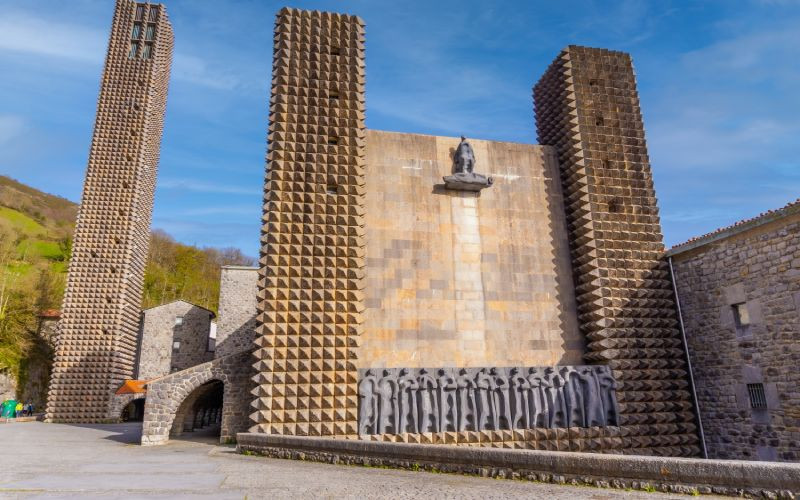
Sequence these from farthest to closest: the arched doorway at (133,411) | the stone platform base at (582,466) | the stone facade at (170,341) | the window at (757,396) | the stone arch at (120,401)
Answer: the stone facade at (170,341) < the arched doorway at (133,411) < the stone arch at (120,401) < the window at (757,396) < the stone platform base at (582,466)

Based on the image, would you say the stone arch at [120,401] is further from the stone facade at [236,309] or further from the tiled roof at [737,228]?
the tiled roof at [737,228]

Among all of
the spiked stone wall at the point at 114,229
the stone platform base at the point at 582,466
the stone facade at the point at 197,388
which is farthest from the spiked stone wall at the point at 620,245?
the spiked stone wall at the point at 114,229

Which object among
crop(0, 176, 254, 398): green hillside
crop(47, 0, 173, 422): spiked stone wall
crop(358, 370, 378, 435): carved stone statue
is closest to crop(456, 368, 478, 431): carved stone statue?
crop(358, 370, 378, 435): carved stone statue

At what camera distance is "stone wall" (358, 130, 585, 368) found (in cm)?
1498

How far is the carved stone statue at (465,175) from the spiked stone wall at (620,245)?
11.2ft

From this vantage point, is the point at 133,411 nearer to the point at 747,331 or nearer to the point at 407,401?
the point at 407,401

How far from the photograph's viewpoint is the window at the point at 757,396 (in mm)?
13644

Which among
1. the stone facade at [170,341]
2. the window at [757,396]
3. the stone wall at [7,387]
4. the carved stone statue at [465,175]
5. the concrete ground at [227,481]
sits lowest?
the concrete ground at [227,481]

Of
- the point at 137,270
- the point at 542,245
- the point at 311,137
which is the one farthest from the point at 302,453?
the point at 137,270

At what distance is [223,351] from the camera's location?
25.8m

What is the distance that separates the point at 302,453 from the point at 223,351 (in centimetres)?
1713

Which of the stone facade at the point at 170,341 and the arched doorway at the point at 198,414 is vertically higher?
the stone facade at the point at 170,341

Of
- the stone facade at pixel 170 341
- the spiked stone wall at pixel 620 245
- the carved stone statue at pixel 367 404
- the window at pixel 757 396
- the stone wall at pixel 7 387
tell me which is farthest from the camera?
the stone facade at pixel 170 341

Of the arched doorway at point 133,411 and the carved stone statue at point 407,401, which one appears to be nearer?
the carved stone statue at point 407,401
